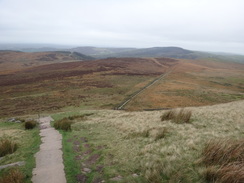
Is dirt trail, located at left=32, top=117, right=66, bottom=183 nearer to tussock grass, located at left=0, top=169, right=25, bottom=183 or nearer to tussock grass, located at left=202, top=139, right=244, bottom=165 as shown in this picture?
tussock grass, located at left=0, top=169, right=25, bottom=183

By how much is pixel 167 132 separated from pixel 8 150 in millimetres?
9263

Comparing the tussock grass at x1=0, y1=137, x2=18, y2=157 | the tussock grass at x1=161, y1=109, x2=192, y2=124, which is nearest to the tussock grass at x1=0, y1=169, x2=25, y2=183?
the tussock grass at x1=0, y1=137, x2=18, y2=157

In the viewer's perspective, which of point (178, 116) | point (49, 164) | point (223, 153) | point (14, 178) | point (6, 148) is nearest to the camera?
point (14, 178)

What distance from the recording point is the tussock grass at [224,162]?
4.66 meters

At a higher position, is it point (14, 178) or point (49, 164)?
point (14, 178)

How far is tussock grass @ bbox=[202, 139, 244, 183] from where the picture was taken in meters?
4.66

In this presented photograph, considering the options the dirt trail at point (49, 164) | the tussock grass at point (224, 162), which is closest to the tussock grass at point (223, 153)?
the tussock grass at point (224, 162)

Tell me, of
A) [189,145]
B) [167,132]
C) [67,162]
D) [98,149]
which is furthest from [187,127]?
[67,162]

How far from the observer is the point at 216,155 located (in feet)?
19.4

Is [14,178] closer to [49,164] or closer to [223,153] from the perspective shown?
[49,164]

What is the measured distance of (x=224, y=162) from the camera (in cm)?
552

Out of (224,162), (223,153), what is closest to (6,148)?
(224,162)

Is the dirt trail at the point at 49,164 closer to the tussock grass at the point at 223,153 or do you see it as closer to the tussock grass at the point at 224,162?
the tussock grass at the point at 224,162

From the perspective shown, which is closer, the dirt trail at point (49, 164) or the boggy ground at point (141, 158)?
the boggy ground at point (141, 158)
